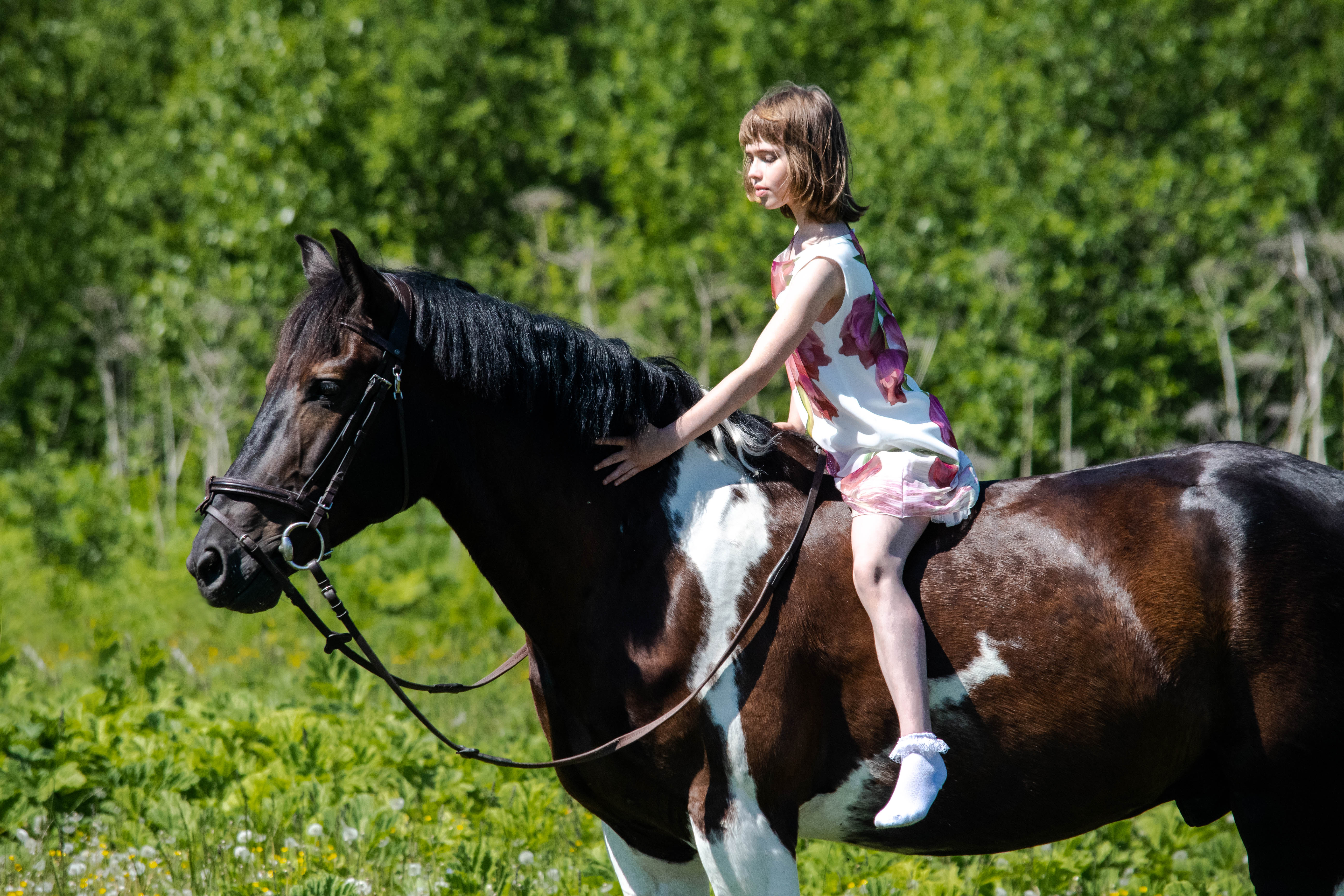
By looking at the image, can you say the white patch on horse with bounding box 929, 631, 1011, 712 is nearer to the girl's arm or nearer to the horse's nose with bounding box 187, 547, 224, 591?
the girl's arm

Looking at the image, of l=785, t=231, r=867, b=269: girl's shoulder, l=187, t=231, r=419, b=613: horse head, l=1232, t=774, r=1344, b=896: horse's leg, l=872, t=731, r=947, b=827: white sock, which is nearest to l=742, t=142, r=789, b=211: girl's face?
l=785, t=231, r=867, b=269: girl's shoulder

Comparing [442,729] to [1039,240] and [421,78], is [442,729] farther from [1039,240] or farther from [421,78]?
[421,78]

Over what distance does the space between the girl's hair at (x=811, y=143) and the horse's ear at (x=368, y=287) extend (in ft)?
2.91

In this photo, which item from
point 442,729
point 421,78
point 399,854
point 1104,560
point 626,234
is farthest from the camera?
point 421,78

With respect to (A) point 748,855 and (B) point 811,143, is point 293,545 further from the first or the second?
(B) point 811,143

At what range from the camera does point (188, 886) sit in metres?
3.62

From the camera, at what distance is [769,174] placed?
2.55m

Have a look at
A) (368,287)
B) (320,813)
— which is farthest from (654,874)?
(320,813)

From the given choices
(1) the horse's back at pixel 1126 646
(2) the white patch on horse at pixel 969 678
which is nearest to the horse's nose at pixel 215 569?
(1) the horse's back at pixel 1126 646

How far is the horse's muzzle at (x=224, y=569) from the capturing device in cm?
228

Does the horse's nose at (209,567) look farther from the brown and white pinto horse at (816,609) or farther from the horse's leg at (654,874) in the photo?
the horse's leg at (654,874)

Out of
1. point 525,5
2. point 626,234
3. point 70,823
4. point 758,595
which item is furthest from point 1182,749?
point 525,5

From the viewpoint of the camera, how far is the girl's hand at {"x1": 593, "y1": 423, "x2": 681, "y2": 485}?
2520 mm

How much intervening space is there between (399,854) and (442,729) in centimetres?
213
